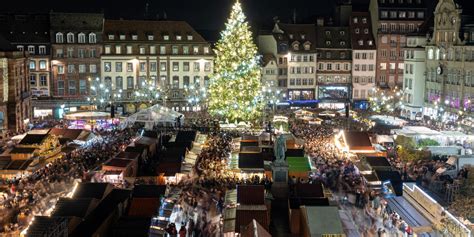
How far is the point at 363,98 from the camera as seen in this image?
3482 inches

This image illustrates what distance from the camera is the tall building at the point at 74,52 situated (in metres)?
79.1

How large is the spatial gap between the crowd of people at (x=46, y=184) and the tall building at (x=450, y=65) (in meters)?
37.0

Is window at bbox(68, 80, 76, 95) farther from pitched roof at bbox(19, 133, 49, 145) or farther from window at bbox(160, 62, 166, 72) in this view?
pitched roof at bbox(19, 133, 49, 145)

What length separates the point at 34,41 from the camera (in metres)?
78.2

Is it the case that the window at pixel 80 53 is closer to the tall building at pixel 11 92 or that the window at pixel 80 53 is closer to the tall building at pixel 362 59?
the tall building at pixel 11 92

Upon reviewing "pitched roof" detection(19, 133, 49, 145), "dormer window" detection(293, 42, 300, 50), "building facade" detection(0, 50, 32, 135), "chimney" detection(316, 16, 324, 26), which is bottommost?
"pitched roof" detection(19, 133, 49, 145)

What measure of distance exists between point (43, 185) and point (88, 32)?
1930 inches

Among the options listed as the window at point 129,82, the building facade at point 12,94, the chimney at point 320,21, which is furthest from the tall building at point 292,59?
the building facade at point 12,94

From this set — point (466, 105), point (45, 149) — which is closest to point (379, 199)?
point (45, 149)

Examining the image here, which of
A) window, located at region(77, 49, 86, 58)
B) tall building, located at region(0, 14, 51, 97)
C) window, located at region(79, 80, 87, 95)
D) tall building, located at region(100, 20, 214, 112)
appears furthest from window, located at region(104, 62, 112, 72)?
tall building, located at region(0, 14, 51, 97)

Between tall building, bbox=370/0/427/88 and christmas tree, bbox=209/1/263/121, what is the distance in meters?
33.7

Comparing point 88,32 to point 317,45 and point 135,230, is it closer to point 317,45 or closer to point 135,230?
point 317,45

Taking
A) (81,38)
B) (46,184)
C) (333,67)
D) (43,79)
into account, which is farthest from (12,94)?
(333,67)

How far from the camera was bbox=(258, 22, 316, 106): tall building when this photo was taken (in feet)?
281
